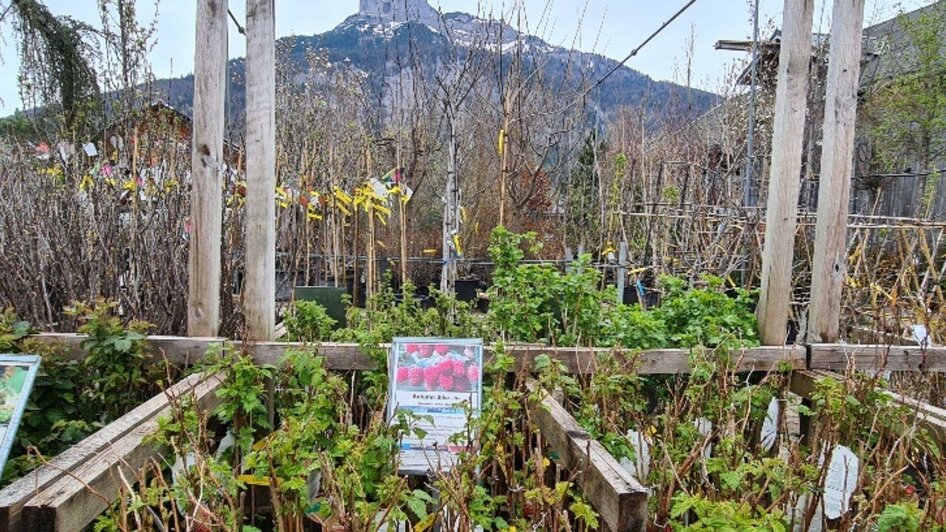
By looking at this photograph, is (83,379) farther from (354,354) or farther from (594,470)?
(594,470)

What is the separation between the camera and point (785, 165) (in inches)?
104

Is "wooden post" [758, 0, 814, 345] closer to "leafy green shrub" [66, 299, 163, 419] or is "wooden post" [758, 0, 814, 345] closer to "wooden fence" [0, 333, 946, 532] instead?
"wooden fence" [0, 333, 946, 532]

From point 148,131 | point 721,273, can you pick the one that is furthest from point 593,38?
point 148,131

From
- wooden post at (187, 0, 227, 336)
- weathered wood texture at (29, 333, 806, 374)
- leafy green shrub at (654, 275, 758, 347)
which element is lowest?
weathered wood texture at (29, 333, 806, 374)

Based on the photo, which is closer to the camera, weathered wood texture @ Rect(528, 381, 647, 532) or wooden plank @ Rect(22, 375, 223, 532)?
wooden plank @ Rect(22, 375, 223, 532)

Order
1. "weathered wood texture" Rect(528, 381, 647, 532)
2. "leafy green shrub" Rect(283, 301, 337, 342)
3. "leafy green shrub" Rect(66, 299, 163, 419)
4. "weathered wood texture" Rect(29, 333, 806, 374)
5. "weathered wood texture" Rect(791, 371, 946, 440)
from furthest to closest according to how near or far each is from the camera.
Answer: "leafy green shrub" Rect(283, 301, 337, 342), "weathered wood texture" Rect(29, 333, 806, 374), "leafy green shrub" Rect(66, 299, 163, 419), "weathered wood texture" Rect(791, 371, 946, 440), "weathered wood texture" Rect(528, 381, 647, 532)

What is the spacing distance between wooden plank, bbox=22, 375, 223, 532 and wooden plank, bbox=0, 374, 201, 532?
1 centimetres

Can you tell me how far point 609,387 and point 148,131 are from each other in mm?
2908

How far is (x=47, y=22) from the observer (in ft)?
18.7

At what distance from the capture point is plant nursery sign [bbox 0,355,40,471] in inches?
64.0

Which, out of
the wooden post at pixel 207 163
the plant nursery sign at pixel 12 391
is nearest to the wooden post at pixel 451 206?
the wooden post at pixel 207 163

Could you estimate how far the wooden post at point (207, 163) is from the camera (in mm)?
2488

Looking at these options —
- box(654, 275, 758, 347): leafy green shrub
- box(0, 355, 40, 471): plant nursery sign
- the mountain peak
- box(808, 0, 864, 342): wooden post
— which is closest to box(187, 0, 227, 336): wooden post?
box(0, 355, 40, 471): plant nursery sign

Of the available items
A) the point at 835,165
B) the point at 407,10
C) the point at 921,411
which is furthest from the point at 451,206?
the point at 921,411
